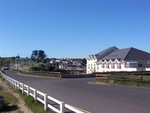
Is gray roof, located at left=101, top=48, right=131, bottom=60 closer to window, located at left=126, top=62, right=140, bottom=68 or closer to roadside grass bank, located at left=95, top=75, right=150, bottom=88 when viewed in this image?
window, located at left=126, top=62, right=140, bottom=68

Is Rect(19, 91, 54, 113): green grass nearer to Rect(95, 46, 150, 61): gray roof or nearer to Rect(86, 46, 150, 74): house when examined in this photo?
Rect(86, 46, 150, 74): house

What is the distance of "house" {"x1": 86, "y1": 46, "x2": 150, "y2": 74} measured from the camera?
79125 millimetres

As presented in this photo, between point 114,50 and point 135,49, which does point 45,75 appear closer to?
point 135,49

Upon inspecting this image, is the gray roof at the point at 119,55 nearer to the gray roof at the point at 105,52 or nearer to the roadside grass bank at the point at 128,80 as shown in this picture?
the gray roof at the point at 105,52

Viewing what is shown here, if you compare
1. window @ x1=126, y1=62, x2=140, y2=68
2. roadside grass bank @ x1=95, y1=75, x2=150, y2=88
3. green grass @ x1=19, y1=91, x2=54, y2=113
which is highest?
window @ x1=126, y1=62, x2=140, y2=68

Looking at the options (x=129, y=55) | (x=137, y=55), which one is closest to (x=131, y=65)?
(x=129, y=55)

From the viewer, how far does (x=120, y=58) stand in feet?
267

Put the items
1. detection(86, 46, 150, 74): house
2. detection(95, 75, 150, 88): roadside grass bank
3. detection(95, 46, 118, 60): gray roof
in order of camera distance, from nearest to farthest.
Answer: detection(95, 75, 150, 88): roadside grass bank < detection(86, 46, 150, 74): house < detection(95, 46, 118, 60): gray roof

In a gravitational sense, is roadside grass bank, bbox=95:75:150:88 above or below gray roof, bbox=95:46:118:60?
below

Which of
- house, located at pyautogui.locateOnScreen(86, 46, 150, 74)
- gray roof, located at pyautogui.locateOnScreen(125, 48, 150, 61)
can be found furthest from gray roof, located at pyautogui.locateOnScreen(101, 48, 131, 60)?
gray roof, located at pyautogui.locateOnScreen(125, 48, 150, 61)

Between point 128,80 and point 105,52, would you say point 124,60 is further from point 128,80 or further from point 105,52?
point 128,80

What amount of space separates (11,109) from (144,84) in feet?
57.4

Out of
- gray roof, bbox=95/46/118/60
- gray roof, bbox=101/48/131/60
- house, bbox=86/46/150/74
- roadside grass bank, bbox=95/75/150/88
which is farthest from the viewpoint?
gray roof, bbox=95/46/118/60

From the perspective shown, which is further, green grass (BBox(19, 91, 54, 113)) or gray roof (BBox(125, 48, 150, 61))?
gray roof (BBox(125, 48, 150, 61))
